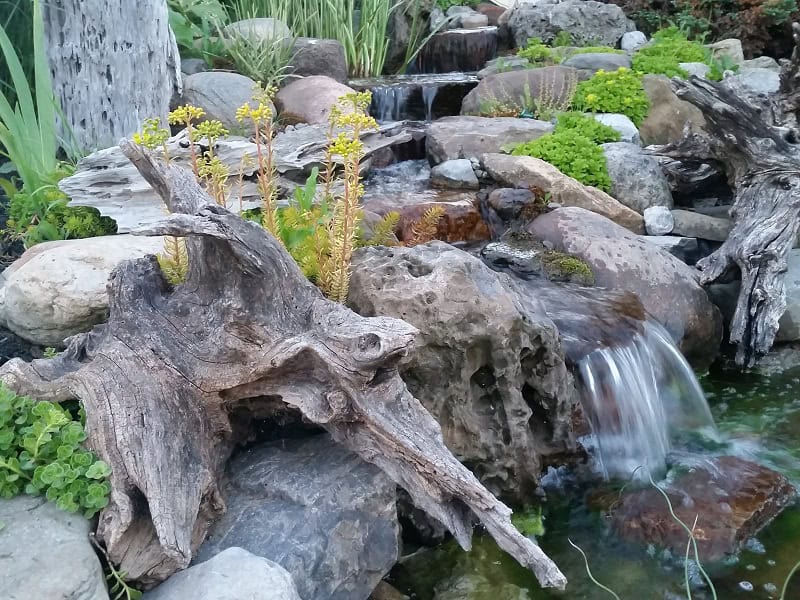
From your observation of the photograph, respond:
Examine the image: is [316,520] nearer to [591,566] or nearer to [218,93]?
[591,566]

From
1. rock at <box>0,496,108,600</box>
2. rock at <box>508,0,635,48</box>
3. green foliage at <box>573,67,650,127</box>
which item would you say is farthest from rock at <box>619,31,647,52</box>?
rock at <box>0,496,108,600</box>

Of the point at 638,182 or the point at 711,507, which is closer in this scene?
the point at 711,507

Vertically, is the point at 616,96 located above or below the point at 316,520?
above

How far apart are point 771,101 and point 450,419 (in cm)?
459

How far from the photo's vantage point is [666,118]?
856 cm

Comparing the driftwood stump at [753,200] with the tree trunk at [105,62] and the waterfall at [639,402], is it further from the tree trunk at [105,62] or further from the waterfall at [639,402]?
the tree trunk at [105,62]

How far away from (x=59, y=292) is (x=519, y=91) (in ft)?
23.6

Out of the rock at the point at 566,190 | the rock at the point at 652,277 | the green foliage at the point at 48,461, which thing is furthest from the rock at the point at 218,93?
the green foliage at the point at 48,461

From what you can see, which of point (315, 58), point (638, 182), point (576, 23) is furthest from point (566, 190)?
point (576, 23)

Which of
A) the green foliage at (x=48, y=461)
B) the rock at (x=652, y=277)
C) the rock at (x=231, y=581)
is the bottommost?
the rock at (x=652, y=277)

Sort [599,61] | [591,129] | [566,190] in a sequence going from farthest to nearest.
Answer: [599,61] < [591,129] < [566,190]

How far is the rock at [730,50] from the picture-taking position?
433 inches

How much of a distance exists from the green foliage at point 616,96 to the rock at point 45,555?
759 centimetres

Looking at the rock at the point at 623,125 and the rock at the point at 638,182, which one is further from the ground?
the rock at the point at 623,125
